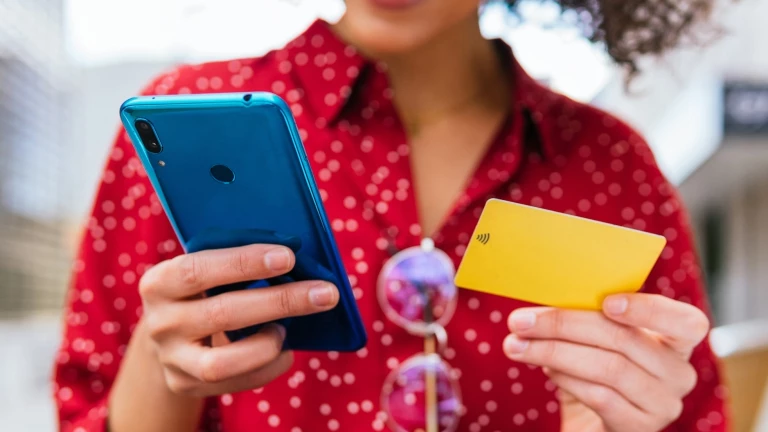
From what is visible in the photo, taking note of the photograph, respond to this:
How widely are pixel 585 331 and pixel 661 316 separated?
49 mm

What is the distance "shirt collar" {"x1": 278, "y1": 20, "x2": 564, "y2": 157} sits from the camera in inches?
23.1

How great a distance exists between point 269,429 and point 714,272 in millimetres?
5299

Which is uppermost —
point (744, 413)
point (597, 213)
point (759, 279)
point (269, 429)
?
point (597, 213)

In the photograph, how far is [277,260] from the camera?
0.36 metres

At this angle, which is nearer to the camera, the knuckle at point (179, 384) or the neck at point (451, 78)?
the knuckle at point (179, 384)

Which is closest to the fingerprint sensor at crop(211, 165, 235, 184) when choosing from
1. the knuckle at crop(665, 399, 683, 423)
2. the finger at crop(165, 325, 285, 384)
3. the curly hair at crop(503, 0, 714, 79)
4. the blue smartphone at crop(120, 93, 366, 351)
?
the blue smartphone at crop(120, 93, 366, 351)

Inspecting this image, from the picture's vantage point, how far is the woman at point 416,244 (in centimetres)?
44

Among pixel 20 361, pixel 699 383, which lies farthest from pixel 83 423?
pixel 20 361

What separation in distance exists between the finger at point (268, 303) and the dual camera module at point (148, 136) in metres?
0.09

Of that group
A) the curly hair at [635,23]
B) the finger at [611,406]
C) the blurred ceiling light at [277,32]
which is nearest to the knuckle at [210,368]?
the finger at [611,406]

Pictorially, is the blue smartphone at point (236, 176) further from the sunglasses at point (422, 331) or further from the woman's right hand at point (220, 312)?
the sunglasses at point (422, 331)

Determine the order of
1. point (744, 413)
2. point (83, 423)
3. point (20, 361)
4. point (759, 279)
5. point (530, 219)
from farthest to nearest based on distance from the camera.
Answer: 1. point (759, 279)
2. point (20, 361)
3. point (744, 413)
4. point (83, 423)
5. point (530, 219)

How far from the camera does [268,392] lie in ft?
1.82

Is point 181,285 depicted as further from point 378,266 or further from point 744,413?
point 744,413
